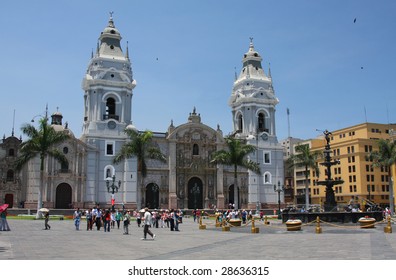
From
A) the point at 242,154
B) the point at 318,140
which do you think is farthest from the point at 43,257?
the point at 318,140

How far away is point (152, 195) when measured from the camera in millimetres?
68375

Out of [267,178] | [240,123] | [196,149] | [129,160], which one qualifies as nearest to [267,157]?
[267,178]

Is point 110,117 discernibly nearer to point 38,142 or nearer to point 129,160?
point 129,160

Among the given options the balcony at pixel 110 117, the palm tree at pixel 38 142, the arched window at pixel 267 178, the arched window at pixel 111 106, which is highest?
the arched window at pixel 111 106

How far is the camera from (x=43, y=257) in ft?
51.4

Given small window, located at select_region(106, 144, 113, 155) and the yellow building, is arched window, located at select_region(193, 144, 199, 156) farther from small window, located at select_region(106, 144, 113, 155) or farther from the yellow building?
the yellow building

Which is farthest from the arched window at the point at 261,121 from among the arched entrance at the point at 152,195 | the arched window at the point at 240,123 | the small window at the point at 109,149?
the small window at the point at 109,149

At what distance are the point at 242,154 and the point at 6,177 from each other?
3324 centimetres

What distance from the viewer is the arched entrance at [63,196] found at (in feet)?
205

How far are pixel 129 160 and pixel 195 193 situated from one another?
1218 cm

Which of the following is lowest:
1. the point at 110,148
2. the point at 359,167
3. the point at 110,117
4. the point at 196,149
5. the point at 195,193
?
the point at 195,193

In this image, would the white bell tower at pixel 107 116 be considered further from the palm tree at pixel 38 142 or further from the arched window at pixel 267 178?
the arched window at pixel 267 178

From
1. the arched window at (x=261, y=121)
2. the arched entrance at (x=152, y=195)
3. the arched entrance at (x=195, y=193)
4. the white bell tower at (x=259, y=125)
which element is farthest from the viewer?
the arched window at (x=261, y=121)
